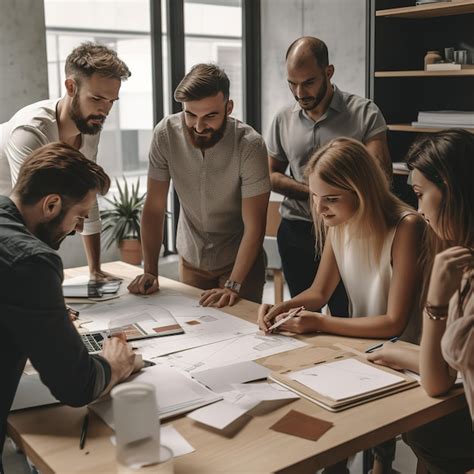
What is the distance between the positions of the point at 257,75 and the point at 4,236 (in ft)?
Answer: 13.4

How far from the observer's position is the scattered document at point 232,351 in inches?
70.6

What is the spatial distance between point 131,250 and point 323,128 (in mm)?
2054

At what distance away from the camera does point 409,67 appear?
381 cm

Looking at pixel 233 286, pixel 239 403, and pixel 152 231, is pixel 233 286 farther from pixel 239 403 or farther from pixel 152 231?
pixel 239 403

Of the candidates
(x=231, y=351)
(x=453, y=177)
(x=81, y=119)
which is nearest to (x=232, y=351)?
(x=231, y=351)

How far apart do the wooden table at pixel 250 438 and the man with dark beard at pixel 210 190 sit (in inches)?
38.6

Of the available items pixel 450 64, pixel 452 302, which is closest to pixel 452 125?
pixel 450 64

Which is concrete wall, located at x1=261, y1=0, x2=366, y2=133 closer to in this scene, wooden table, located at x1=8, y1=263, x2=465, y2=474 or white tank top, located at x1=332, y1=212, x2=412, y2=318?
white tank top, located at x1=332, y1=212, x2=412, y2=318

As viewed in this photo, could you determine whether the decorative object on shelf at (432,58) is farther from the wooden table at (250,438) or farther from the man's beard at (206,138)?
the wooden table at (250,438)

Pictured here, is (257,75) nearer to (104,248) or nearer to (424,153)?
(104,248)

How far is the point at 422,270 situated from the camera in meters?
2.02

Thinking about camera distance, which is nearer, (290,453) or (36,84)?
(290,453)

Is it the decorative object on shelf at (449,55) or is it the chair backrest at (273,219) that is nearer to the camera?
the decorative object on shelf at (449,55)

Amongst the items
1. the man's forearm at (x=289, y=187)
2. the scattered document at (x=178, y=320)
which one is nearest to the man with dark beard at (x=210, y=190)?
the scattered document at (x=178, y=320)
